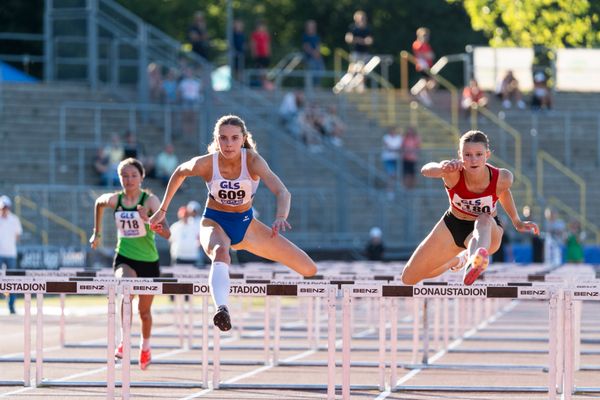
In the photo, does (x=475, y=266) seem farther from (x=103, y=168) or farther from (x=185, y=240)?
(x=103, y=168)

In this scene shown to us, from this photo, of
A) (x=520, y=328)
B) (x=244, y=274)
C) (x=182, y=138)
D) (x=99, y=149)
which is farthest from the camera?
(x=182, y=138)

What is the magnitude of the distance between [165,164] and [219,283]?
21381 mm

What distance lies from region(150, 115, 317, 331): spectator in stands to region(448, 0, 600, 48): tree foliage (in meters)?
20.0

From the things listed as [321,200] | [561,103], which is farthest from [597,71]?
[321,200]

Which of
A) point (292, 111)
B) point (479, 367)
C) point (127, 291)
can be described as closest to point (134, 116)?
point (292, 111)

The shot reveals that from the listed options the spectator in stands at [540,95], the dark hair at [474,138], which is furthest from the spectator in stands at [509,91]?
the dark hair at [474,138]

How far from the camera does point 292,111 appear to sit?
117ft

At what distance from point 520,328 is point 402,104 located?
1585cm

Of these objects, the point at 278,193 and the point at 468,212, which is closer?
the point at 278,193

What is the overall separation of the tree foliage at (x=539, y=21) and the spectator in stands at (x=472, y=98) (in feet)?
7.15

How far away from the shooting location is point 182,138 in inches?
1391

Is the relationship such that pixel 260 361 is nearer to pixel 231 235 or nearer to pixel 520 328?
pixel 231 235

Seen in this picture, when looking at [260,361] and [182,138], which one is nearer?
[260,361]

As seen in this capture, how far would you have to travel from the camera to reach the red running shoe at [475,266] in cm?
1167
